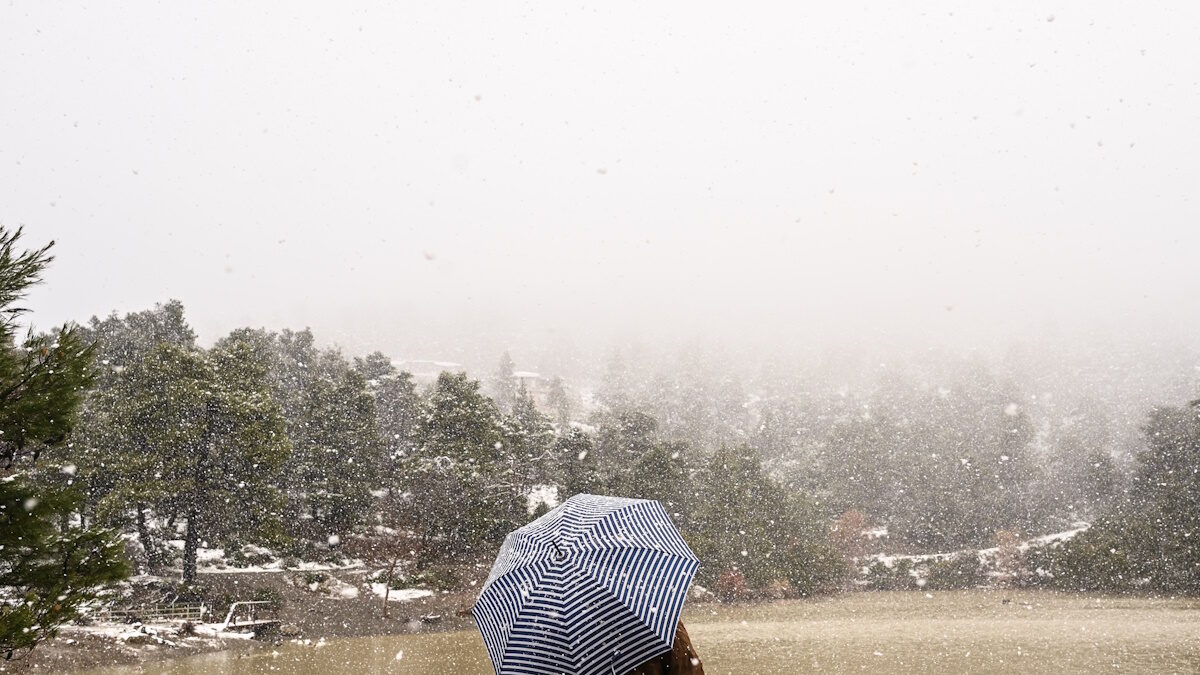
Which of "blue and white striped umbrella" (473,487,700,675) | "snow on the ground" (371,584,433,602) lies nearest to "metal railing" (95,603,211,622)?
"snow on the ground" (371,584,433,602)

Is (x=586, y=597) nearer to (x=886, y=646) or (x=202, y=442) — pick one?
(x=886, y=646)

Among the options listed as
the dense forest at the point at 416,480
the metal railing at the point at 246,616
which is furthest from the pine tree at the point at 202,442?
the metal railing at the point at 246,616

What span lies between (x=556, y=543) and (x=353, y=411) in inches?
1066

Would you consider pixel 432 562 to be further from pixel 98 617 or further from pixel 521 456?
pixel 98 617

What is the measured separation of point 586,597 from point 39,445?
21.9 ft

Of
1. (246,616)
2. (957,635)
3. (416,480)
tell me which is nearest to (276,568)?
(246,616)

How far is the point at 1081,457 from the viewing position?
47.5m

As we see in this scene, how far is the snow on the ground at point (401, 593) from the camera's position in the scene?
22913mm

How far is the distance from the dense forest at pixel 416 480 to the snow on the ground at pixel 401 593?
1023 mm

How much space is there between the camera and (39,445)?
6.57 m

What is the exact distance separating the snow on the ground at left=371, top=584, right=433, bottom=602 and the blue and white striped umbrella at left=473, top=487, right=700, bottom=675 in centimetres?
2113

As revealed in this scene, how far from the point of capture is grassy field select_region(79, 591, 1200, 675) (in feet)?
45.9

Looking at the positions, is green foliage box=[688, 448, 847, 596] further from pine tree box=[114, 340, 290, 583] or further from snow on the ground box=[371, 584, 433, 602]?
pine tree box=[114, 340, 290, 583]

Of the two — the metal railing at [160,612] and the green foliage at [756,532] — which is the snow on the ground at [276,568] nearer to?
the metal railing at [160,612]
